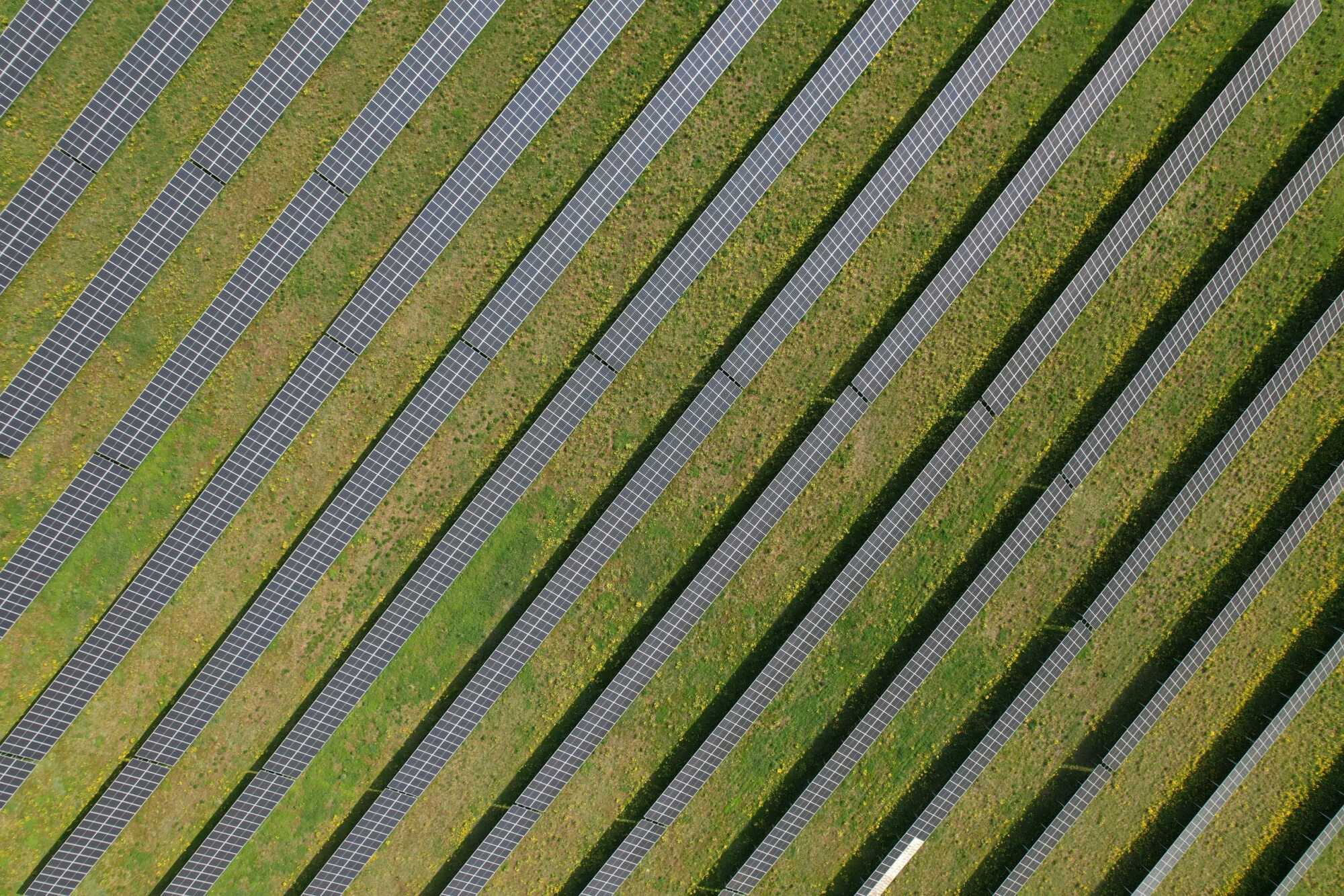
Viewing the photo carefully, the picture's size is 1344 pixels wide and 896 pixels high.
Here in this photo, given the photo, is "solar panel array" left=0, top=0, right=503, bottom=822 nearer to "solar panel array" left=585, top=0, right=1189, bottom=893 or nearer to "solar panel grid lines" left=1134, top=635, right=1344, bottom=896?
"solar panel array" left=585, top=0, right=1189, bottom=893

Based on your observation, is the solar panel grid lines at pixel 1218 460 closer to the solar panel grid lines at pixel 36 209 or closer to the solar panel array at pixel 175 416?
the solar panel array at pixel 175 416

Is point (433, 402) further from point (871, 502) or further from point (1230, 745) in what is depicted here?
point (1230, 745)

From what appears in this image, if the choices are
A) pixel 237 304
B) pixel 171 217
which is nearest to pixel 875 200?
pixel 237 304

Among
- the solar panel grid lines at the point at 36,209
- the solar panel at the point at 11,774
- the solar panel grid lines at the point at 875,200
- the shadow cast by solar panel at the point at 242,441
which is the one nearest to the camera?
the solar panel grid lines at the point at 36,209

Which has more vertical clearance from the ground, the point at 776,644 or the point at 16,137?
the point at 776,644

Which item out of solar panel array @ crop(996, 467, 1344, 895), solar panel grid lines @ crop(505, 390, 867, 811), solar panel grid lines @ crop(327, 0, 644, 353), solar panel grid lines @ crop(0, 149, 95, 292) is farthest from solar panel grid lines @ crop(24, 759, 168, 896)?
solar panel array @ crop(996, 467, 1344, 895)

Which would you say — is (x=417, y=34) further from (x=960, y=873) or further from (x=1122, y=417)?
(x=960, y=873)

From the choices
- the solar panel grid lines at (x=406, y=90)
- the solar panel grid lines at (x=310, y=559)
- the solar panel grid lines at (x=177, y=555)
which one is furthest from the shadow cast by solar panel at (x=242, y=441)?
the solar panel grid lines at (x=406, y=90)

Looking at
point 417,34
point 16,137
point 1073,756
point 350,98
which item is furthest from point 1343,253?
point 16,137
